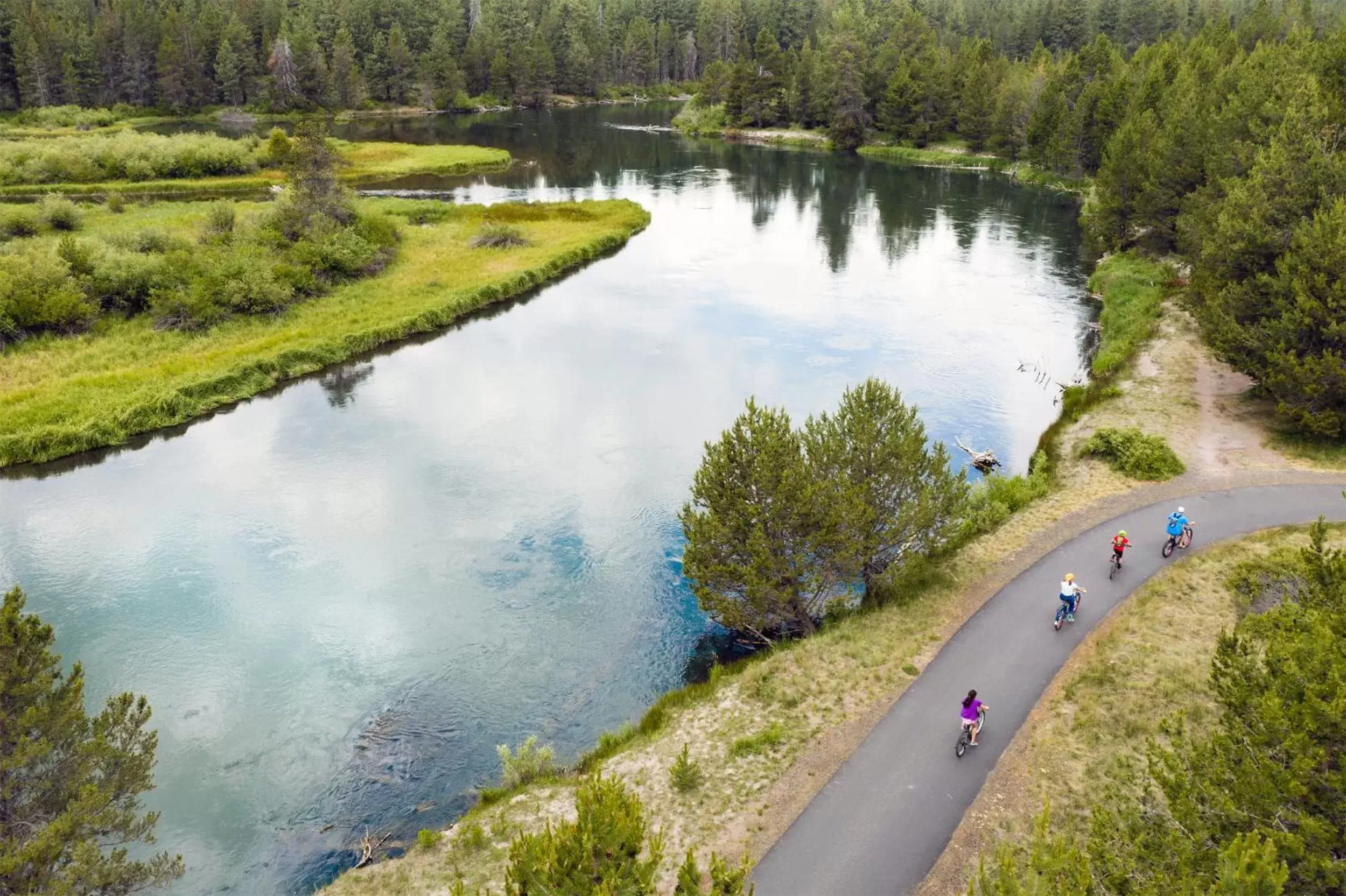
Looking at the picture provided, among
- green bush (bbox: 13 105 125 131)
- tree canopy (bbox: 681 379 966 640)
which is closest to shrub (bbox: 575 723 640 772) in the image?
tree canopy (bbox: 681 379 966 640)

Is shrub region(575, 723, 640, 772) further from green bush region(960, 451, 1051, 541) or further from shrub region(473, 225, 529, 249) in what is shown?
shrub region(473, 225, 529, 249)

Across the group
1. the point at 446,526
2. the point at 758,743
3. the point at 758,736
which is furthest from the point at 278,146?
the point at 758,743

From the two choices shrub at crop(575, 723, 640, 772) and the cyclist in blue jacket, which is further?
the cyclist in blue jacket

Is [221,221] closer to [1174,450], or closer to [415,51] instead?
[1174,450]

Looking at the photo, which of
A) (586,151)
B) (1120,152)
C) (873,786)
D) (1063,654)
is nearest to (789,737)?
(873,786)

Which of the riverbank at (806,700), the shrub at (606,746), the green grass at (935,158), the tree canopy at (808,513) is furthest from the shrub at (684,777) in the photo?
the green grass at (935,158)

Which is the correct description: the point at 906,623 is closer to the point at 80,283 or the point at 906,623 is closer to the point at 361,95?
the point at 80,283
